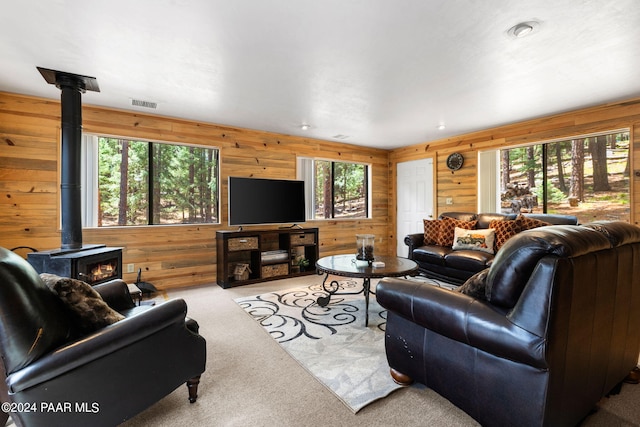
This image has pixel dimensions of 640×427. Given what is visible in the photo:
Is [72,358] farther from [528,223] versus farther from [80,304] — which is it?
[528,223]

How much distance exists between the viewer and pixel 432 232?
14.8ft

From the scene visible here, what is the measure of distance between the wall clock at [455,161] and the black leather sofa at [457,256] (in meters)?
1.05

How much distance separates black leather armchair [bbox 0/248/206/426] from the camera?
113 centimetres

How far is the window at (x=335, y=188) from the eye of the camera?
5344 millimetres

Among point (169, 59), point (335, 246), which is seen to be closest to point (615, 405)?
point (169, 59)

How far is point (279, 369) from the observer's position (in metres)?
2.04

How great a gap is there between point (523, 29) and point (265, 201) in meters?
3.57

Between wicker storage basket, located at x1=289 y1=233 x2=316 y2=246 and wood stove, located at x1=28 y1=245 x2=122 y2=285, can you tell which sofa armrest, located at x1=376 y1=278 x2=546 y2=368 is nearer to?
wood stove, located at x1=28 y1=245 x2=122 y2=285

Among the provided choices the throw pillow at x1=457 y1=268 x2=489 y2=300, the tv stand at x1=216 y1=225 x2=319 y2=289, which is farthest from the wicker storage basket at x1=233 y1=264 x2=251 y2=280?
the throw pillow at x1=457 y1=268 x2=489 y2=300

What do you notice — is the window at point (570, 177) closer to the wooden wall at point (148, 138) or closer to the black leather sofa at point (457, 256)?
the black leather sofa at point (457, 256)

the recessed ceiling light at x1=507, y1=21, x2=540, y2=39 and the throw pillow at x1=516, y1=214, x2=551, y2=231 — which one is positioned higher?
the recessed ceiling light at x1=507, y1=21, x2=540, y2=39

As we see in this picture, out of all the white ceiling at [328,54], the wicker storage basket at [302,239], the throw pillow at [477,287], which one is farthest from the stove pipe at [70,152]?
the throw pillow at [477,287]

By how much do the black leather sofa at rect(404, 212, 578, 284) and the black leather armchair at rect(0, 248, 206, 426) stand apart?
330 cm

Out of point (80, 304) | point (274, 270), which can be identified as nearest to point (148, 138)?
point (274, 270)
